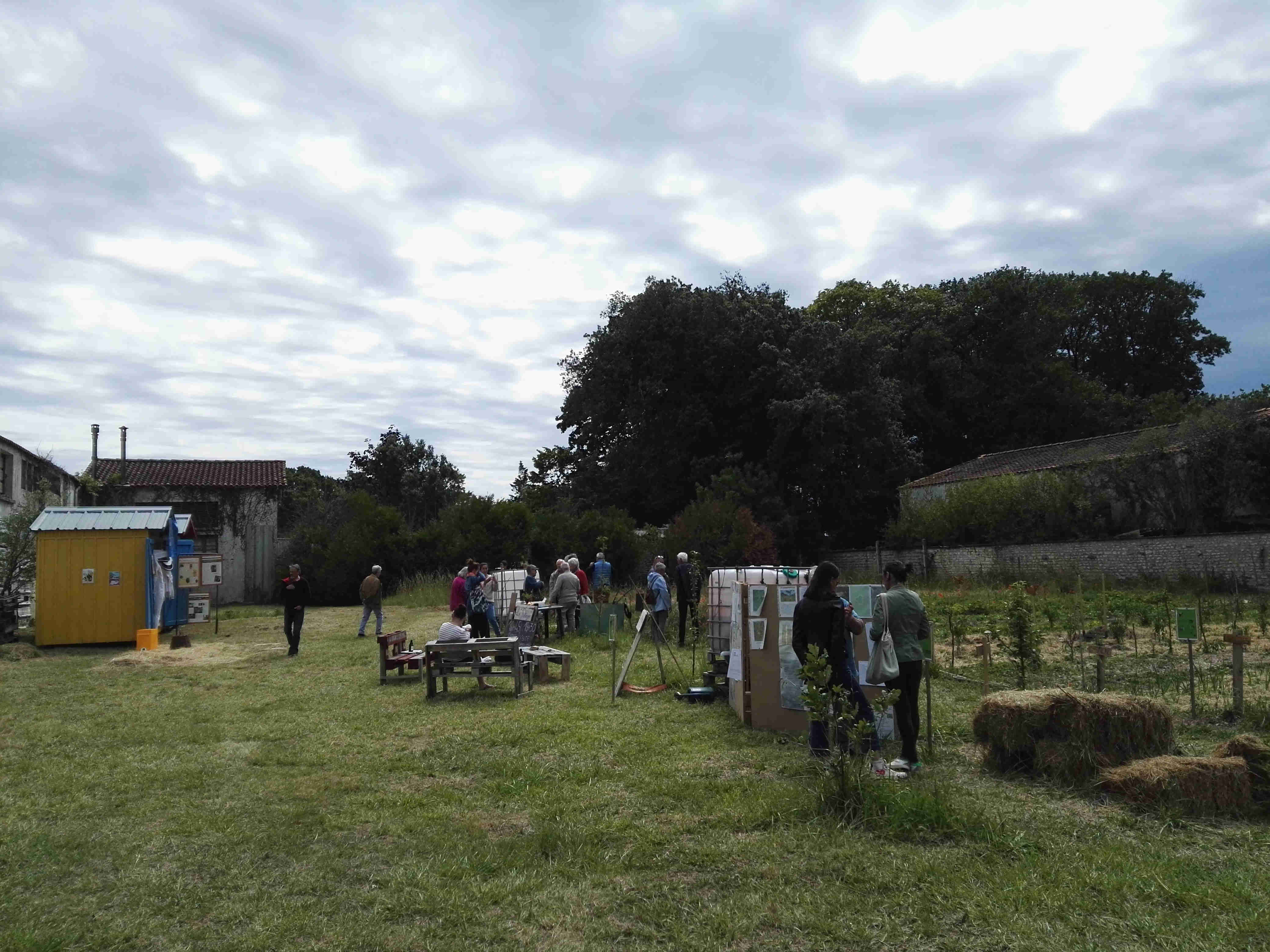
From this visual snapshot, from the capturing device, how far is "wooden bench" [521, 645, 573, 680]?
500 inches

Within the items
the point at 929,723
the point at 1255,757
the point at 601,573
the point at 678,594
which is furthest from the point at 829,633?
the point at 601,573

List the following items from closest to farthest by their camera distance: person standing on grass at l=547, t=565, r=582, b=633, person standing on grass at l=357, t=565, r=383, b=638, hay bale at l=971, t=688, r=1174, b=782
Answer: hay bale at l=971, t=688, r=1174, b=782 < person standing on grass at l=547, t=565, r=582, b=633 < person standing on grass at l=357, t=565, r=383, b=638

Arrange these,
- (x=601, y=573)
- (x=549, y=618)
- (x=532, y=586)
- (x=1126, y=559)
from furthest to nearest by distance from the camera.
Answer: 1. (x=1126, y=559)
2. (x=601, y=573)
3. (x=532, y=586)
4. (x=549, y=618)

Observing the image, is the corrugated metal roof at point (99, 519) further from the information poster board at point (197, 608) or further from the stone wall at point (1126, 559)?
the stone wall at point (1126, 559)

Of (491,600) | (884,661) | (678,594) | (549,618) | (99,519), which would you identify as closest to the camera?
(884,661)

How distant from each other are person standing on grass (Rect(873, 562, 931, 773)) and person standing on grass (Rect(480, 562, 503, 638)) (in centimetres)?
796

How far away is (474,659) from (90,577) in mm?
11030

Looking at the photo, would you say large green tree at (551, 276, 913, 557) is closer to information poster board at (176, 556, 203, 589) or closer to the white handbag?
information poster board at (176, 556, 203, 589)

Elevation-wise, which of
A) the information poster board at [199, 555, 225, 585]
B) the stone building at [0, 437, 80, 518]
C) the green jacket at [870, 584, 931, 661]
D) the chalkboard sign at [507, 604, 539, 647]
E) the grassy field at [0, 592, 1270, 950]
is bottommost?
the grassy field at [0, 592, 1270, 950]

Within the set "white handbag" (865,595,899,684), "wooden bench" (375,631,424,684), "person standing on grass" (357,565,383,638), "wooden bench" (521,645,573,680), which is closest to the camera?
"white handbag" (865,595,899,684)

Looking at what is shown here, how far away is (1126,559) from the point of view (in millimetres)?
26078

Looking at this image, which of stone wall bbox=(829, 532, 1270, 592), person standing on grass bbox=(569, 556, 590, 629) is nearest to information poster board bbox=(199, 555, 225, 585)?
person standing on grass bbox=(569, 556, 590, 629)

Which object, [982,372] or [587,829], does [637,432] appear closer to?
[982,372]

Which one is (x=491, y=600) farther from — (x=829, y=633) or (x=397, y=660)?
(x=829, y=633)
